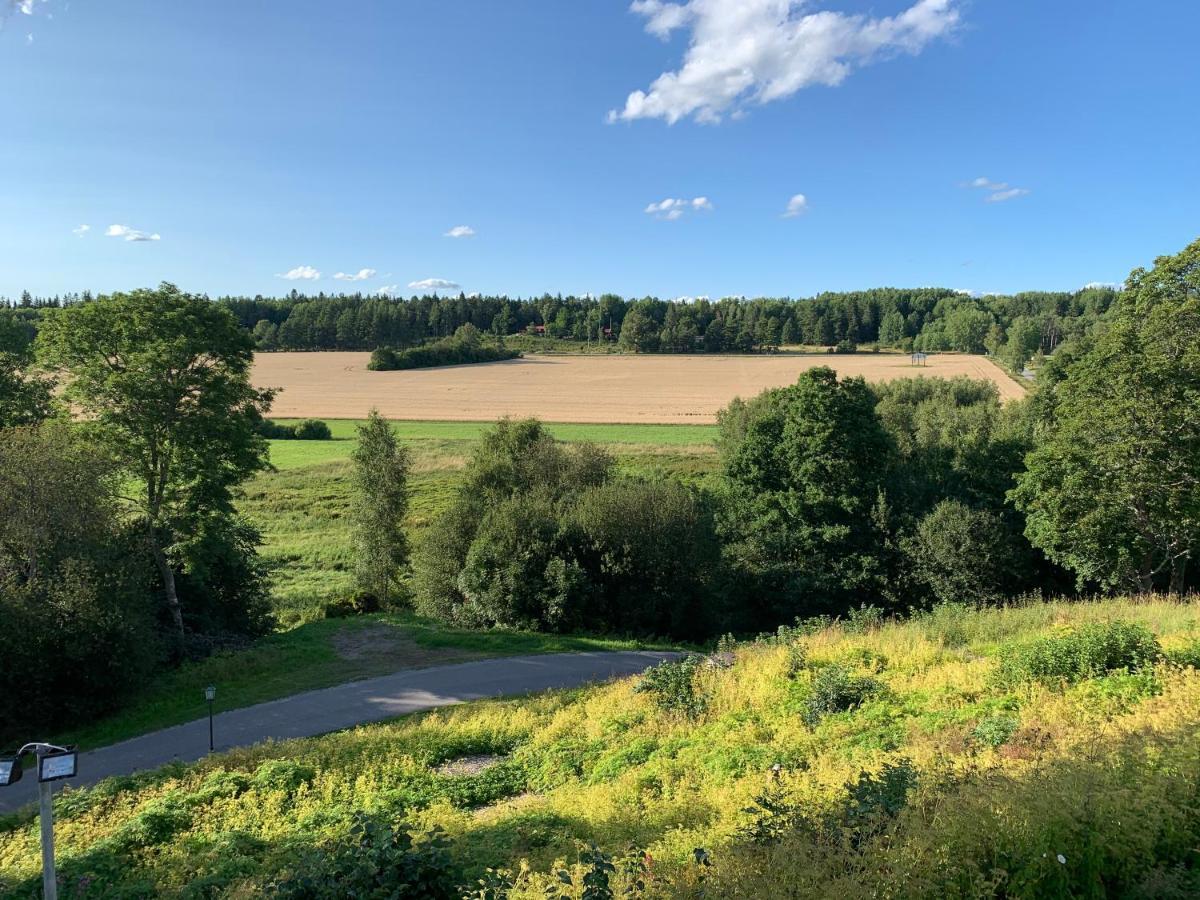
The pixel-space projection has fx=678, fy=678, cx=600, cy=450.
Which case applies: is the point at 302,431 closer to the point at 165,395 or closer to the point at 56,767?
the point at 165,395

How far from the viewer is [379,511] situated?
30.5 metres

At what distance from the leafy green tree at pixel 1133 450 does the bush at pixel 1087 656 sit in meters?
13.9

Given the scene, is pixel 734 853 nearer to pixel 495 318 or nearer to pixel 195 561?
pixel 195 561

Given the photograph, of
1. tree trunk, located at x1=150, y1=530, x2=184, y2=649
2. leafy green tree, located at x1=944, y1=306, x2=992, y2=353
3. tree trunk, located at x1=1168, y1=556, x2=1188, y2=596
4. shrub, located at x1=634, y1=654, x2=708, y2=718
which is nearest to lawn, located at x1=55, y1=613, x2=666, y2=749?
tree trunk, located at x1=150, y1=530, x2=184, y2=649

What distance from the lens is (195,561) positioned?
21766mm

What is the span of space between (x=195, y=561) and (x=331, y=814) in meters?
16.4

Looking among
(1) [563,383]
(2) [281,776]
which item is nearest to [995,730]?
(2) [281,776]

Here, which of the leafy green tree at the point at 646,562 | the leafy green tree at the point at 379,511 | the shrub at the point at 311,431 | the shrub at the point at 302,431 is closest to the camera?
the leafy green tree at the point at 646,562

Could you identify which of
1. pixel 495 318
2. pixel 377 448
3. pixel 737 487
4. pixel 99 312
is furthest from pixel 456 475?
pixel 495 318

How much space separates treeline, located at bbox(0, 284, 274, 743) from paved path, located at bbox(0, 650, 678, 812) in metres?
2.66

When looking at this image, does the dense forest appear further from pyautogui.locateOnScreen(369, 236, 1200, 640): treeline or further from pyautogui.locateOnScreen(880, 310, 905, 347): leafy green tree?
pyautogui.locateOnScreen(369, 236, 1200, 640): treeline

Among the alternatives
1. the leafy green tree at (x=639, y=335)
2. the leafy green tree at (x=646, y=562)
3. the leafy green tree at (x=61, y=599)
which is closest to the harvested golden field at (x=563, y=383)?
the leafy green tree at (x=639, y=335)

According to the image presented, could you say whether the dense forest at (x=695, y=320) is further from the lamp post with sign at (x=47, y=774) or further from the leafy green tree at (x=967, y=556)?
the lamp post with sign at (x=47, y=774)

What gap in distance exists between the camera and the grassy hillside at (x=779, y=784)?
15.2ft
